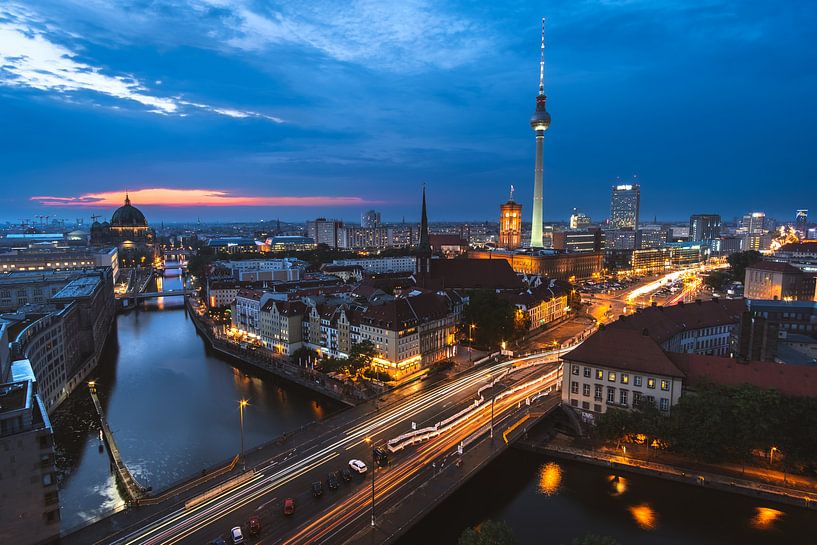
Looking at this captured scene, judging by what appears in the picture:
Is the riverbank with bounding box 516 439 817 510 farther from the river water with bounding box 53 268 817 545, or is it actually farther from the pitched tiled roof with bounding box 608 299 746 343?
the pitched tiled roof with bounding box 608 299 746 343

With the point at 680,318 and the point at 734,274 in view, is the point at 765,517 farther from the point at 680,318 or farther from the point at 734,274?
the point at 734,274

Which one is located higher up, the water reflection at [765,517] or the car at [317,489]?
the car at [317,489]

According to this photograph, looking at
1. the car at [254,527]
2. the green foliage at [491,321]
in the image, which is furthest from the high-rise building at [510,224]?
the car at [254,527]

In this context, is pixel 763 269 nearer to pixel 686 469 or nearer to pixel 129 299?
pixel 686 469

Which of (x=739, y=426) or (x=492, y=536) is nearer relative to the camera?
(x=492, y=536)

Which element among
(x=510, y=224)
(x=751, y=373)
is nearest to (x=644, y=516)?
(x=751, y=373)

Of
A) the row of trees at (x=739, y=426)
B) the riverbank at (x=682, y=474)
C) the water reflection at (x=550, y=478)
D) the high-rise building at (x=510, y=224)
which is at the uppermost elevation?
the high-rise building at (x=510, y=224)

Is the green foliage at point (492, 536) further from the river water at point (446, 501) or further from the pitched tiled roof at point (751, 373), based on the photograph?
the pitched tiled roof at point (751, 373)

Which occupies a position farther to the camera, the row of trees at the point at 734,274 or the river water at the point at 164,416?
the row of trees at the point at 734,274
